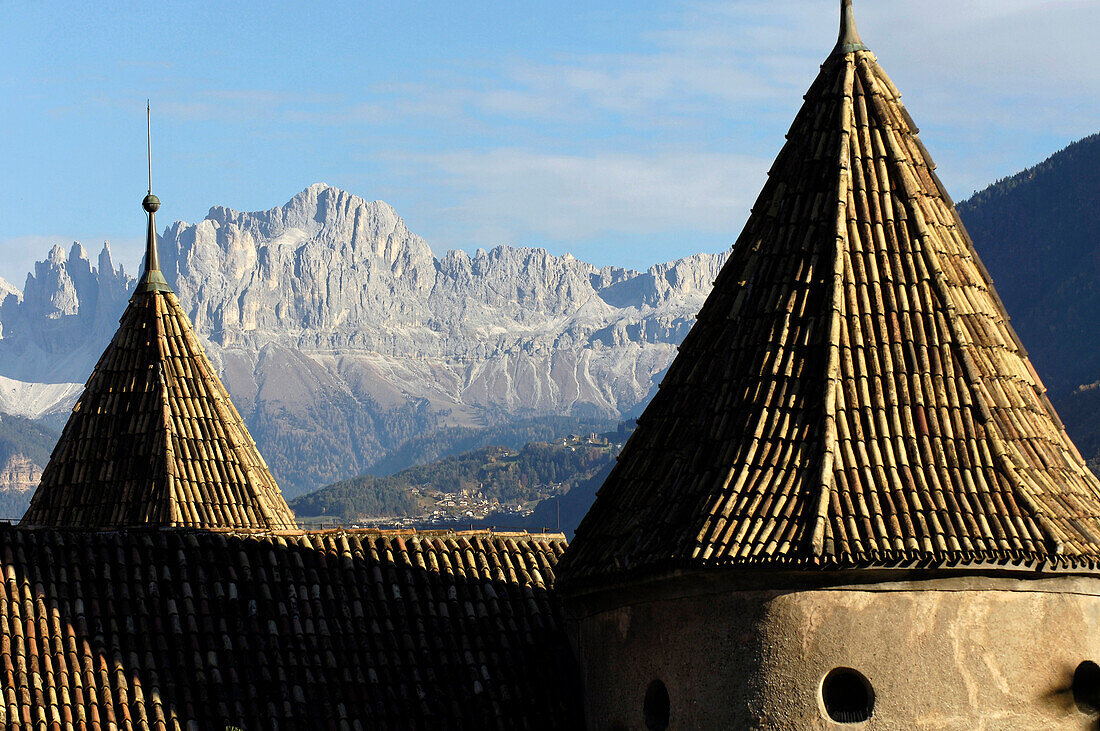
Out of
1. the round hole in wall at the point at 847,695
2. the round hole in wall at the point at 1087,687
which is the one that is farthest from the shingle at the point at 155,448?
the round hole in wall at the point at 1087,687

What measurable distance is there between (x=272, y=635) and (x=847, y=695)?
651 centimetres

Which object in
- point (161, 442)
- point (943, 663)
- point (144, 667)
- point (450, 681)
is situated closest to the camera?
point (943, 663)

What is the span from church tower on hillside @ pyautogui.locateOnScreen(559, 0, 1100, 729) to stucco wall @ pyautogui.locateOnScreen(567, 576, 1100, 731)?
0.8 inches

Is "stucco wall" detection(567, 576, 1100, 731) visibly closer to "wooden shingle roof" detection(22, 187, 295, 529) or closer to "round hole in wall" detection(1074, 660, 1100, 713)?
"round hole in wall" detection(1074, 660, 1100, 713)

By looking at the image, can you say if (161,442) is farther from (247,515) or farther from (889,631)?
(889,631)

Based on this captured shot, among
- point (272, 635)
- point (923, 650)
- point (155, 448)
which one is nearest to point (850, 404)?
point (923, 650)

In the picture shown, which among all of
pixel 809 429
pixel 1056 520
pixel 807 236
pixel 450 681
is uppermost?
pixel 807 236

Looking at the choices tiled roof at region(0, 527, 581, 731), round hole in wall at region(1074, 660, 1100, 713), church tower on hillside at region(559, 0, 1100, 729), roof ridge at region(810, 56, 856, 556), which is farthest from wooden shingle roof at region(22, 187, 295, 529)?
round hole in wall at region(1074, 660, 1100, 713)

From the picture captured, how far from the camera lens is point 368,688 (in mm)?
17719

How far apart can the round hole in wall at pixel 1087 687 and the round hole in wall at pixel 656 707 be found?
374cm

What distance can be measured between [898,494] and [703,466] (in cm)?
191

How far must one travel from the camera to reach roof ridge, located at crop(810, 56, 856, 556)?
568 inches

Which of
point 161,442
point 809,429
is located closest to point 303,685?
point 809,429

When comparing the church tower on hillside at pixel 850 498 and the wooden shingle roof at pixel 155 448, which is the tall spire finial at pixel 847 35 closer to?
the church tower on hillside at pixel 850 498
